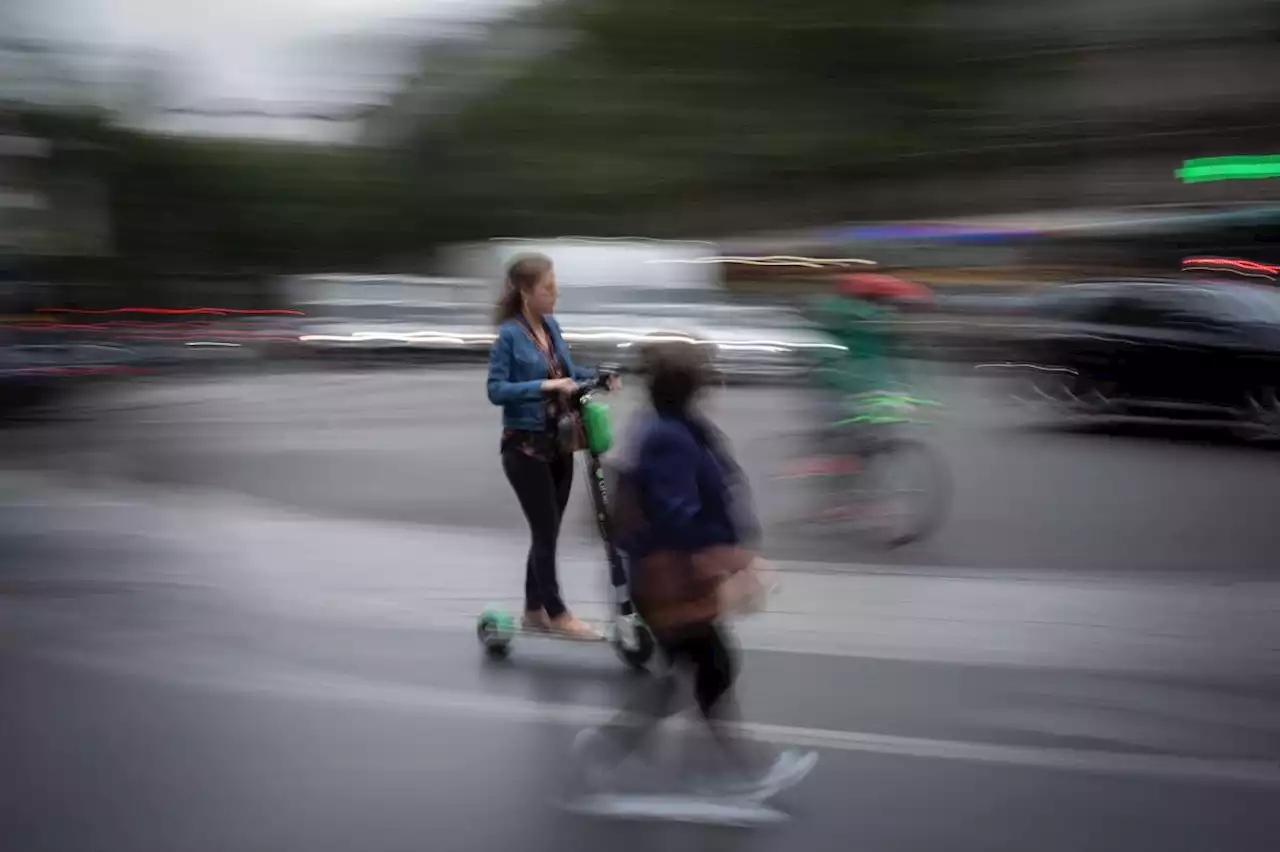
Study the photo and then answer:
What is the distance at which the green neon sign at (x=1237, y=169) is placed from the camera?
88.9ft

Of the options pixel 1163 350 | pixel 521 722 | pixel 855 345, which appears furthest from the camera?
pixel 1163 350

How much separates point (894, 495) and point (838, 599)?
55.0 inches

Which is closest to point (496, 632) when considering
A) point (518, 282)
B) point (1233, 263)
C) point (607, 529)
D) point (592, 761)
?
point (607, 529)

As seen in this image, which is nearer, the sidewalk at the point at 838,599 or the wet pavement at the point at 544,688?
the wet pavement at the point at 544,688

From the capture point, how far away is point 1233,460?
11.4m

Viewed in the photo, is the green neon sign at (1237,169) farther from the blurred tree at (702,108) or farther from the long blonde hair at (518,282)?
the long blonde hair at (518,282)

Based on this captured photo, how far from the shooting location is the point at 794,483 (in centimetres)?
892

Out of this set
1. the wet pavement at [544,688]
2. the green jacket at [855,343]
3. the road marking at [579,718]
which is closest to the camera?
the wet pavement at [544,688]

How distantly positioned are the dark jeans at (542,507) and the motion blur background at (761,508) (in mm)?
290

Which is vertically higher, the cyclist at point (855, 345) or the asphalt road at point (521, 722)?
the cyclist at point (855, 345)

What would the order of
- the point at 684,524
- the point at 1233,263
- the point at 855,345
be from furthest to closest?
the point at 1233,263
the point at 855,345
the point at 684,524

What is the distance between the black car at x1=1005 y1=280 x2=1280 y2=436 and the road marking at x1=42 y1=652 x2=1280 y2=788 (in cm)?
789

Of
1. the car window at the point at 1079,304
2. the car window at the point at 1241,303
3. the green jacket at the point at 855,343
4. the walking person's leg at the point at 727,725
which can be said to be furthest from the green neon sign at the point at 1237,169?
the walking person's leg at the point at 727,725

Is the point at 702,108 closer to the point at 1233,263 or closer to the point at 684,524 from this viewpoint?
the point at 1233,263
